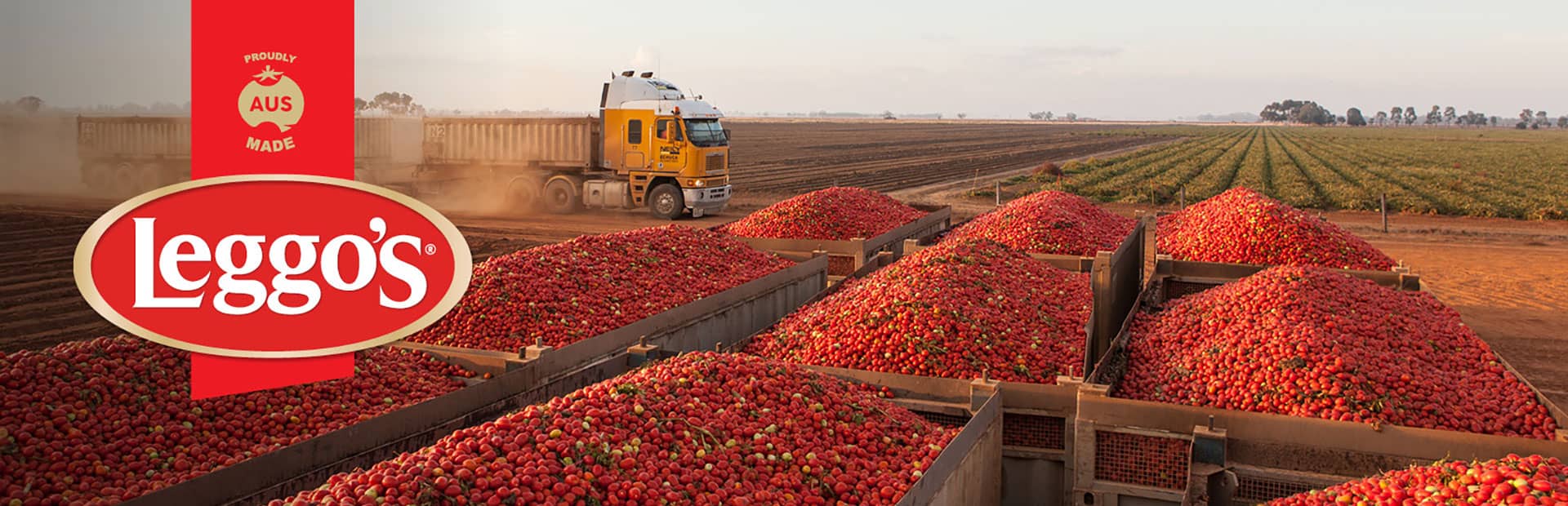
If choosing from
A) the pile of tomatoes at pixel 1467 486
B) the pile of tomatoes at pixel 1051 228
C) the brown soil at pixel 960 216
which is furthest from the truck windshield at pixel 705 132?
the pile of tomatoes at pixel 1467 486

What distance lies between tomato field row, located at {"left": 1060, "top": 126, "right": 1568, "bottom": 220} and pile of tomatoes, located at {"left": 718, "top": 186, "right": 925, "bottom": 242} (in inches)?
677

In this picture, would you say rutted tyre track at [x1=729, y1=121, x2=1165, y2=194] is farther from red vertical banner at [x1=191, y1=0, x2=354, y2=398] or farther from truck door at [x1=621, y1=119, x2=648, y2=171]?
red vertical banner at [x1=191, y1=0, x2=354, y2=398]

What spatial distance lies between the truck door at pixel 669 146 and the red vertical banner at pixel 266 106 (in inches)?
660

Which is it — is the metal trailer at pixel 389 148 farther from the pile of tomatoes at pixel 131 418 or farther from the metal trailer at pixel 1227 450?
the metal trailer at pixel 1227 450

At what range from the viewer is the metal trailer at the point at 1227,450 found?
4.96 m

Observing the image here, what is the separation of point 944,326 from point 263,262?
4.00 m

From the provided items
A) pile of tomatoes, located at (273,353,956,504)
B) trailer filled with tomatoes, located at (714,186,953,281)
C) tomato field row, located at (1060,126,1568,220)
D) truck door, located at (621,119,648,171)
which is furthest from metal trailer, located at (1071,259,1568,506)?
tomato field row, located at (1060,126,1568,220)

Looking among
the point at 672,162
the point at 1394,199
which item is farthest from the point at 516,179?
the point at 1394,199

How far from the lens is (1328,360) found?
5684 mm

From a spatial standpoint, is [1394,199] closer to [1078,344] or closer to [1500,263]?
[1500,263]

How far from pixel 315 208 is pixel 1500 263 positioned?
21.2 metres

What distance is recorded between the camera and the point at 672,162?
22.9 m

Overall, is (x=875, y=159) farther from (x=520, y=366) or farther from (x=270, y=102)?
(x=270, y=102)

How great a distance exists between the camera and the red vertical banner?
5.02m
